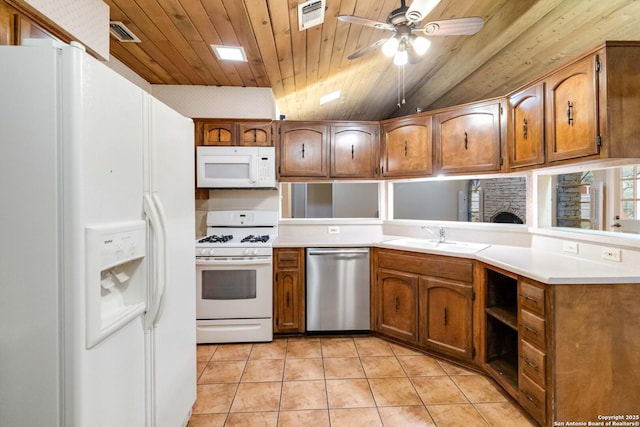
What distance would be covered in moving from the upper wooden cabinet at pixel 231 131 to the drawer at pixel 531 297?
8.32 feet

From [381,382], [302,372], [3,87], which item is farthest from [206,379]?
[3,87]

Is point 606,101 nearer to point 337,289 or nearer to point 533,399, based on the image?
point 533,399

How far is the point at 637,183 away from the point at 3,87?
3.86m

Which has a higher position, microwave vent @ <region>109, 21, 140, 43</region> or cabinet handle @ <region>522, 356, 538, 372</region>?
microwave vent @ <region>109, 21, 140, 43</region>

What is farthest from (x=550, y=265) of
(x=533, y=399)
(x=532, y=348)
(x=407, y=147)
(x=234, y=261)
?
(x=234, y=261)

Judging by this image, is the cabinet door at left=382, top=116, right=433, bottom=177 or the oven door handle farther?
the cabinet door at left=382, top=116, right=433, bottom=177

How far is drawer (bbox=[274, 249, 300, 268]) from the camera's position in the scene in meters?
2.76

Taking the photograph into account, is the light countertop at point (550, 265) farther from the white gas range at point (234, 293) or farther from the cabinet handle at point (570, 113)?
the white gas range at point (234, 293)

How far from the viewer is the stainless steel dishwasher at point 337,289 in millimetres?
2754

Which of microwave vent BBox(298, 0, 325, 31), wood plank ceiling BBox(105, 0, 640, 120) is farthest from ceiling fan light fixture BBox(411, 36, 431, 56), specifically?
microwave vent BBox(298, 0, 325, 31)

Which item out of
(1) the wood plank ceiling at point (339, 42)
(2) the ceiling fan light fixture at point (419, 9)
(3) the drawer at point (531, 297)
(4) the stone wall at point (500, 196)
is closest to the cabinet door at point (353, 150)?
(1) the wood plank ceiling at point (339, 42)

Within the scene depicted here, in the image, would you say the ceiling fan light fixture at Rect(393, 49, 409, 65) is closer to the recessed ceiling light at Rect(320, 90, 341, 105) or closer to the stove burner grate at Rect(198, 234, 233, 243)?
the recessed ceiling light at Rect(320, 90, 341, 105)

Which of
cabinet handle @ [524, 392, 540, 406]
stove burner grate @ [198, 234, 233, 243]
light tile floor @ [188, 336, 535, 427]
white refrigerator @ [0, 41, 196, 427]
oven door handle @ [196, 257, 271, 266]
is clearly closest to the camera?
white refrigerator @ [0, 41, 196, 427]

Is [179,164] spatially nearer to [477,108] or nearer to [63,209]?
[63,209]
